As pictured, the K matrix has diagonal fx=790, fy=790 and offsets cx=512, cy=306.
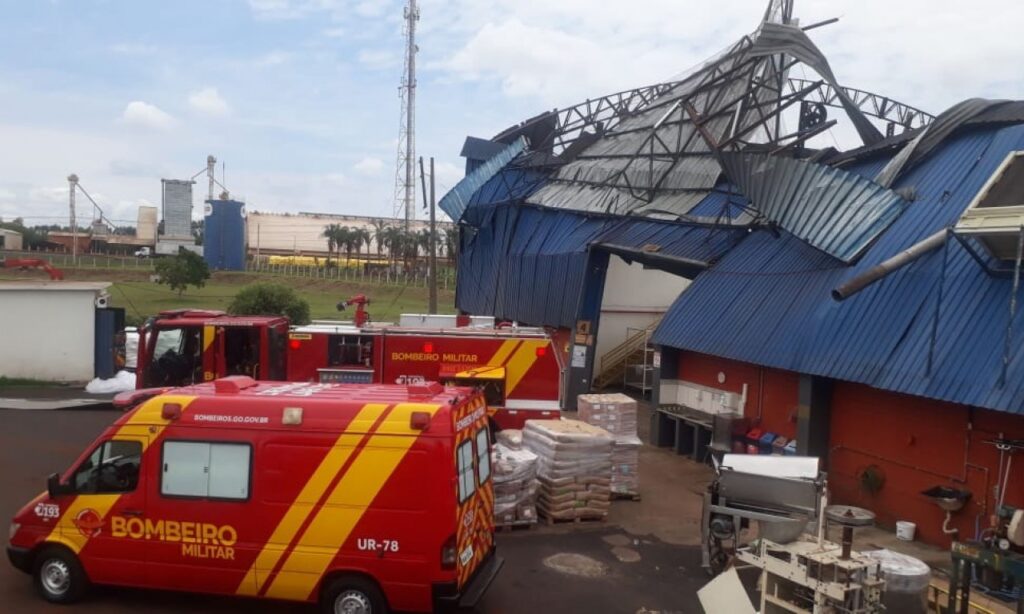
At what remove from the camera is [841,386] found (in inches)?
573

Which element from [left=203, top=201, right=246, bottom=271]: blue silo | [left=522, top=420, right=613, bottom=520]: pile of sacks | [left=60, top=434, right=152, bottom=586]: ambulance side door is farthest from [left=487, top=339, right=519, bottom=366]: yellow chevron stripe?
[left=203, top=201, right=246, bottom=271]: blue silo

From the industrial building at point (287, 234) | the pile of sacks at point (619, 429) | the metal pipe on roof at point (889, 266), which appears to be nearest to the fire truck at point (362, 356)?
the pile of sacks at point (619, 429)

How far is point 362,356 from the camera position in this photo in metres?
16.4

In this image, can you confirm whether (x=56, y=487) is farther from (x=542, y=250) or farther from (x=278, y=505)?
(x=542, y=250)

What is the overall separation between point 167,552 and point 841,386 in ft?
37.9

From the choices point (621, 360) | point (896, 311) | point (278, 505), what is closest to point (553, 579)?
point (278, 505)

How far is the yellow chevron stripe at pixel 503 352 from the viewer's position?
624 inches

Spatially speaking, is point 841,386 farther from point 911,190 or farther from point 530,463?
point 530,463

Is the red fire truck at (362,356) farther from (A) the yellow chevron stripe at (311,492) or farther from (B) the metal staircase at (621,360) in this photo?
(B) the metal staircase at (621,360)

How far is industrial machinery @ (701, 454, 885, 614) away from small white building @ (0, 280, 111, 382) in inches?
837

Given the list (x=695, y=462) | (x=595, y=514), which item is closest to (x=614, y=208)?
(x=695, y=462)

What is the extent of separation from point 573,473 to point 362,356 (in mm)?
5568

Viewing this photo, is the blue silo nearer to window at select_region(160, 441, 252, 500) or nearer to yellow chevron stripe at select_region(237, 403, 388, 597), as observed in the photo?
window at select_region(160, 441, 252, 500)

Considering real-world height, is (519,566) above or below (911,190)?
below
